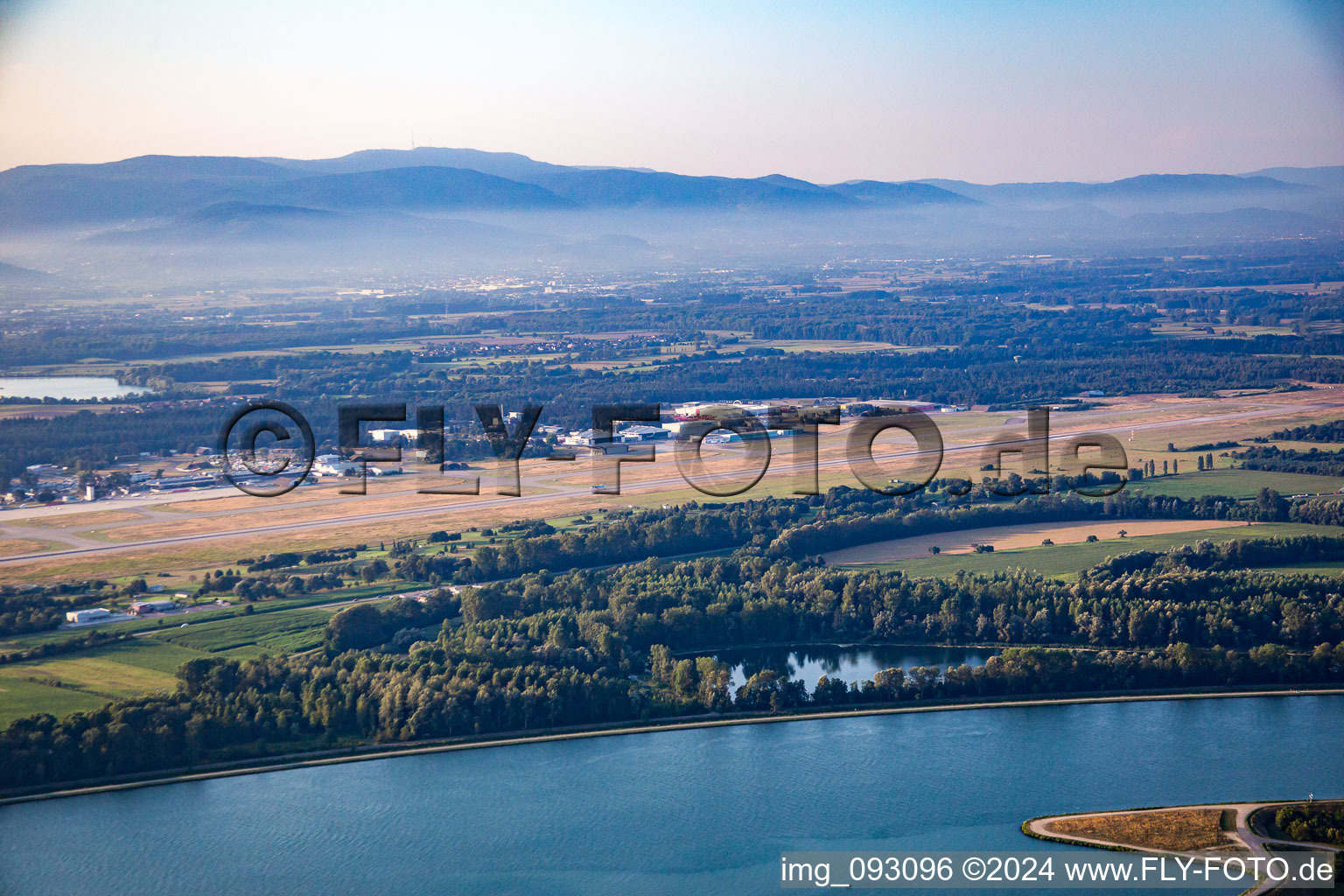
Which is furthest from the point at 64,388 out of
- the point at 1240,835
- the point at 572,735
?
the point at 1240,835

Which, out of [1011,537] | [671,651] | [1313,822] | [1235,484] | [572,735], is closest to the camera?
[1313,822]

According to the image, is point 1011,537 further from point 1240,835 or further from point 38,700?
point 38,700

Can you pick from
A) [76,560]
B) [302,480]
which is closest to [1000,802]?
[76,560]

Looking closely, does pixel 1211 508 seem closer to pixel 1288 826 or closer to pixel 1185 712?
pixel 1185 712

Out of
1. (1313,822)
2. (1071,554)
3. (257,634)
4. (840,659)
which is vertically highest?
(1071,554)

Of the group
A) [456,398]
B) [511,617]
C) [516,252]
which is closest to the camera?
[511,617]

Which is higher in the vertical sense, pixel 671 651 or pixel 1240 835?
pixel 671 651

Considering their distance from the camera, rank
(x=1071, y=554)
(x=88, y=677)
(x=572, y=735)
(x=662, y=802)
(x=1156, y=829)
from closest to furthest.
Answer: (x=1156, y=829)
(x=662, y=802)
(x=572, y=735)
(x=88, y=677)
(x=1071, y=554)
